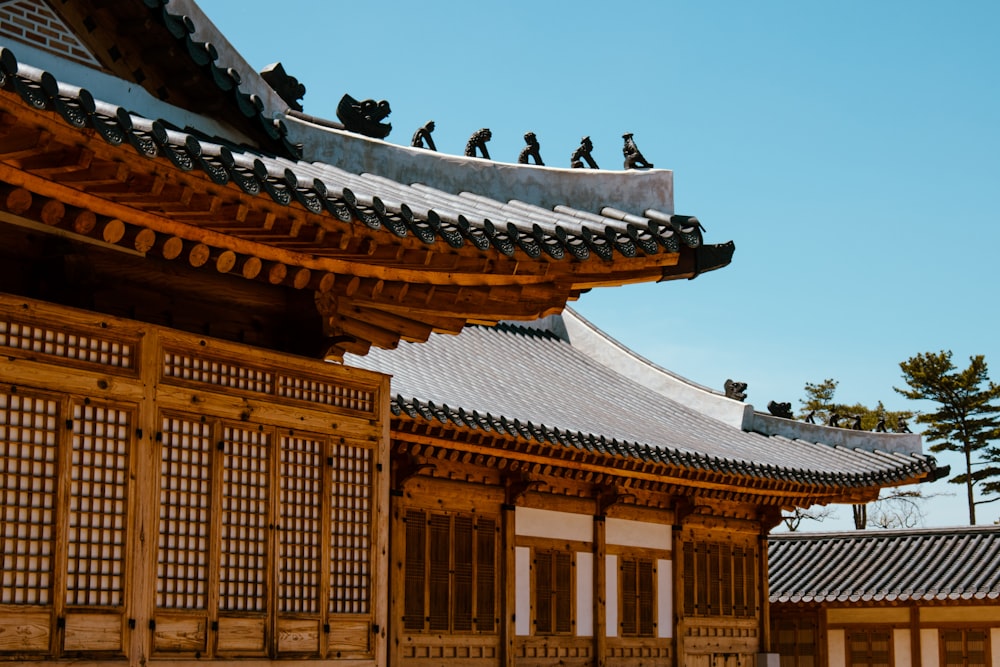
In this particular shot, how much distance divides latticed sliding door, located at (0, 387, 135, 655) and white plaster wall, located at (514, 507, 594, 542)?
9166mm

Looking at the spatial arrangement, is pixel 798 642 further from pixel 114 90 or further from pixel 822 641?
pixel 114 90

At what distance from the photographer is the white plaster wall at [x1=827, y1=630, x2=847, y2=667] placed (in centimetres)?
2522

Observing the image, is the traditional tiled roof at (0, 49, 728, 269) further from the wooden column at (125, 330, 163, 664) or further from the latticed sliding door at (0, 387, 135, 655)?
the latticed sliding door at (0, 387, 135, 655)

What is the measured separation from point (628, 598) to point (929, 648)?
910cm

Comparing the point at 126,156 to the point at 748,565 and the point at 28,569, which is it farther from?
the point at 748,565

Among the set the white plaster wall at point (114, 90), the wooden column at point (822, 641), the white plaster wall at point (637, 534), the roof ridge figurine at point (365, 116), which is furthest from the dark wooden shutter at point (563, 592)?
the wooden column at point (822, 641)

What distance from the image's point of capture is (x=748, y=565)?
66.6 ft

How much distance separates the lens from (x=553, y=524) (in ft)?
54.5

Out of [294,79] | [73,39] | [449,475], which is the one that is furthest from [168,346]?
[449,475]

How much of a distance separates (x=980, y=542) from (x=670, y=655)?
10495mm

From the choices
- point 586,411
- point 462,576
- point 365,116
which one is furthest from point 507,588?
point 365,116

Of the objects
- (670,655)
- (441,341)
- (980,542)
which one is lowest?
(670,655)

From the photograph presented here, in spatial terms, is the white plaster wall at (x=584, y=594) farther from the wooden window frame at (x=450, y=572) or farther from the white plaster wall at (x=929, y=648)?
the white plaster wall at (x=929, y=648)

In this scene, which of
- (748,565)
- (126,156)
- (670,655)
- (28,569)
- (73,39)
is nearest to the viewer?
(126,156)
